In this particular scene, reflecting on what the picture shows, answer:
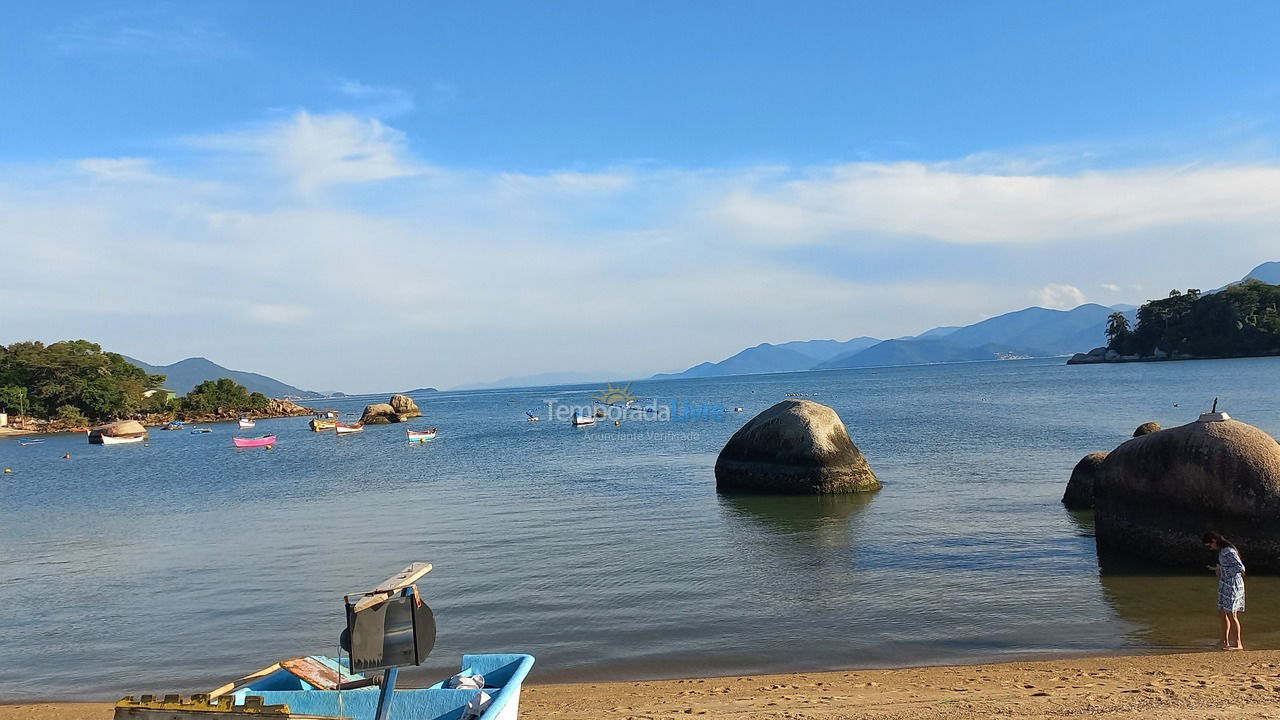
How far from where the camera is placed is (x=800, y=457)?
24.3m

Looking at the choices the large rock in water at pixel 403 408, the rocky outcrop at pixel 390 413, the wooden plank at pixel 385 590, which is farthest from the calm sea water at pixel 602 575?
the large rock in water at pixel 403 408

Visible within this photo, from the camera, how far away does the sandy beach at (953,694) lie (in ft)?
27.1

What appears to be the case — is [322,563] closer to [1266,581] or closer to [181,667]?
[181,667]

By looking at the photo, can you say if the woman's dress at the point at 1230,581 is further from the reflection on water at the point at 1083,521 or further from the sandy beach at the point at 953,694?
the reflection on water at the point at 1083,521

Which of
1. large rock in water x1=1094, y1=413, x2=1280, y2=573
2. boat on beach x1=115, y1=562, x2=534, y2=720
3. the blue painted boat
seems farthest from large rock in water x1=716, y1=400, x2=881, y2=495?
boat on beach x1=115, y1=562, x2=534, y2=720

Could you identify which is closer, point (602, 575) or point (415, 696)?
point (415, 696)

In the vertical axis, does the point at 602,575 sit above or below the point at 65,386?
below

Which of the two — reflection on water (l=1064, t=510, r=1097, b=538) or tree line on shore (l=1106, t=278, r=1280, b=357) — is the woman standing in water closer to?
reflection on water (l=1064, t=510, r=1097, b=538)

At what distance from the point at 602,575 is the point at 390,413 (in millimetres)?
82371

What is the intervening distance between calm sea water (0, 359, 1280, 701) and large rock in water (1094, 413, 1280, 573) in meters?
0.62

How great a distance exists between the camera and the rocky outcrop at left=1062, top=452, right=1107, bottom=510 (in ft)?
65.4

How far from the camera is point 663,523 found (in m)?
21.3

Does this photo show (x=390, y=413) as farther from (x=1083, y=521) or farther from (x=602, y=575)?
(x=1083, y=521)

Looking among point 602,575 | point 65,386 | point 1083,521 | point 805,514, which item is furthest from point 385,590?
point 65,386
